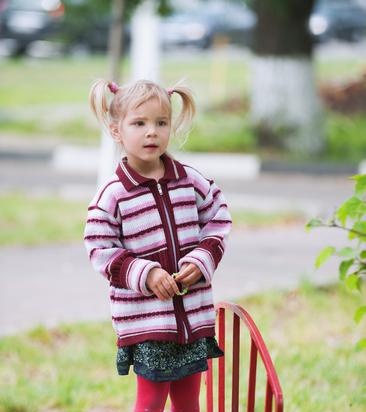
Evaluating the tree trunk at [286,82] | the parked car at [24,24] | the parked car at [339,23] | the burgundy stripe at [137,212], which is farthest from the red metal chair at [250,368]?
the parked car at [339,23]

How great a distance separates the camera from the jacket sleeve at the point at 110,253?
9.53 ft

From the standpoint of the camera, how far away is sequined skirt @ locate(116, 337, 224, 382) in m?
3.02

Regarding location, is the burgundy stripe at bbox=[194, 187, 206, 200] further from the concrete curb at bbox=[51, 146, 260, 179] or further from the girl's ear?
→ the concrete curb at bbox=[51, 146, 260, 179]

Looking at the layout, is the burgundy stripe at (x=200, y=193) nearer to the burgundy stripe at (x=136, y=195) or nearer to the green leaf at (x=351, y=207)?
the burgundy stripe at (x=136, y=195)

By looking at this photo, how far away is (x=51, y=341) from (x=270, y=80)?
780 centimetres

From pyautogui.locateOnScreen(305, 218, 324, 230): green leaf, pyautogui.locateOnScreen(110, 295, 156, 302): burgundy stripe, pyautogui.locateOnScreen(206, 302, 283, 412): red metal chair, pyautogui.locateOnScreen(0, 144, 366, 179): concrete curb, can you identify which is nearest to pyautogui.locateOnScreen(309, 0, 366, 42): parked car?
pyautogui.locateOnScreen(0, 144, 366, 179): concrete curb

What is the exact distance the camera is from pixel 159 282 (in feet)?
9.52

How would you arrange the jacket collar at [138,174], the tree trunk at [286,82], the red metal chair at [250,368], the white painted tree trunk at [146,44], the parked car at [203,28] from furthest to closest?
the parked car at [203,28] → the white painted tree trunk at [146,44] → the tree trunk at [286,82] → the jacket collar at [138,174] → the red metal chair at [250,368]

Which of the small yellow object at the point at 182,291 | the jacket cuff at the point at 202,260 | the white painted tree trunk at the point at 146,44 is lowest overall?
the small yellow object at the point at 182,291

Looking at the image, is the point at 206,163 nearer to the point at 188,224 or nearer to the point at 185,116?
the point at 185,116

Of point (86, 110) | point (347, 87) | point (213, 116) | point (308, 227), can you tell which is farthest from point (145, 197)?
point (347, 87)

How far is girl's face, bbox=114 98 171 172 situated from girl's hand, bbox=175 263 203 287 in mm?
333

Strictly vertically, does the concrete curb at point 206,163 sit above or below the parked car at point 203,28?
Answer: below

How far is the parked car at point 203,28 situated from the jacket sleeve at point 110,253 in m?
24.8
